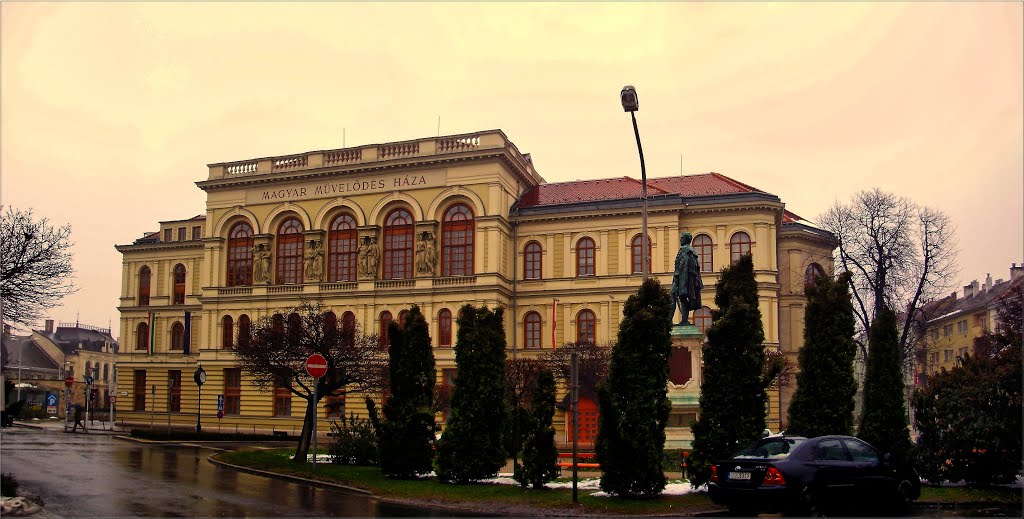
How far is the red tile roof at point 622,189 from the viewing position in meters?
53.6

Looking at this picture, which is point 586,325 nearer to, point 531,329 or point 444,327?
point 531,329

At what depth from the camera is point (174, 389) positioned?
63.9 meters

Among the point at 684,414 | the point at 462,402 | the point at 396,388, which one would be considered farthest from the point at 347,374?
the point at 684,414

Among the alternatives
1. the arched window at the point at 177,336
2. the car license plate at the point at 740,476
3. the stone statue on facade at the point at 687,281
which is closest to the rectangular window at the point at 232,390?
the arched window at the point at 177,336

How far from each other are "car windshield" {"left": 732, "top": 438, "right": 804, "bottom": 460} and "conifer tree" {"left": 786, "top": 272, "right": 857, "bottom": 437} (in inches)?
175

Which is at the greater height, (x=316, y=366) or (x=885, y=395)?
(x=316, y=366)

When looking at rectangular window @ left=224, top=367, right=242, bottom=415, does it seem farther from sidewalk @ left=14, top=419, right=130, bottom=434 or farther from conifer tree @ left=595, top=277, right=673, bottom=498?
conifer tree @ left=595, top=277, right=673, bottom=498

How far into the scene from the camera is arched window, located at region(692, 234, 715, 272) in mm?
51122

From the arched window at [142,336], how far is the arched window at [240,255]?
1310 centimetres

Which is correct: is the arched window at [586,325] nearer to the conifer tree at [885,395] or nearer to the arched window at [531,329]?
the arched window at [531,329]

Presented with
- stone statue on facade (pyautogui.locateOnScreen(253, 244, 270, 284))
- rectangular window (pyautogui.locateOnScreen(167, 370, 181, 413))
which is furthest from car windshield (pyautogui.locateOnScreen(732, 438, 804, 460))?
rectangular window (pyautogui.locateOnScreen(167, 370, 181, 413))

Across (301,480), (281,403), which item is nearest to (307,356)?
(301,480)

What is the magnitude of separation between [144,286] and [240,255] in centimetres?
1483

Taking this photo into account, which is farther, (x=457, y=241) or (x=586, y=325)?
(x=457, y=241)
